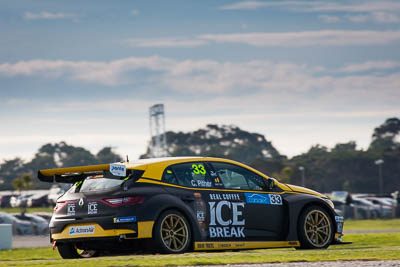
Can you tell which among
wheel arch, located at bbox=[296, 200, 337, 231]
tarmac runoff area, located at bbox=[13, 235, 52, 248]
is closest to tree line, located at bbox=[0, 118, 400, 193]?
tarmac runoff area, located at bbox=[13, 235, 52, 248]

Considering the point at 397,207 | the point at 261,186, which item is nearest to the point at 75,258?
the point at 261,186

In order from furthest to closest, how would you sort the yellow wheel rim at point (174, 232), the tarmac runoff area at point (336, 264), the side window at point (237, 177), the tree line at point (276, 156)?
the tree line at point (276, 156)
the side window at point (237, 177)
the yellow wheel rim at point (174, 232)
the tarmac runoff area at point (336, 264)

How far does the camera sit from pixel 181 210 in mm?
11594

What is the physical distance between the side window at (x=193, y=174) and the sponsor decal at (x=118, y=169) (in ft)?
2.80

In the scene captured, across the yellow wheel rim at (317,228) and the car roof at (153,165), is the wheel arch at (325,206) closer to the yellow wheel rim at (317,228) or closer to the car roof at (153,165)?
the yellow wheel rim at (317,228)

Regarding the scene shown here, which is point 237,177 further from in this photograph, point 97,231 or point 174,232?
point 97,231

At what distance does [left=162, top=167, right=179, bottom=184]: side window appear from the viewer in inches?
463

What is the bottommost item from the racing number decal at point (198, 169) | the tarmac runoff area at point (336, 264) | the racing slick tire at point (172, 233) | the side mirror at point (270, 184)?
the tarmac runoff area at point (336, 264)

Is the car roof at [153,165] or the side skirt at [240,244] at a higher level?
the car roof at [153,165]

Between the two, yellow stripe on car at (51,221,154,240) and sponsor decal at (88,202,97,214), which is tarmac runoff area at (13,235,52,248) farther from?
sponsor decal at (88,202,97,214)

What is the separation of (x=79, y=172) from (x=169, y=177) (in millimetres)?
1283

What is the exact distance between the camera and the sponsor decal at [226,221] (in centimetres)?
1202

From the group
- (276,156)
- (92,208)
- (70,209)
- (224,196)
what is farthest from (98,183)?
(276,156)

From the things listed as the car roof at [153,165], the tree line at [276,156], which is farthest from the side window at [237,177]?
the tree line at [276,156]
